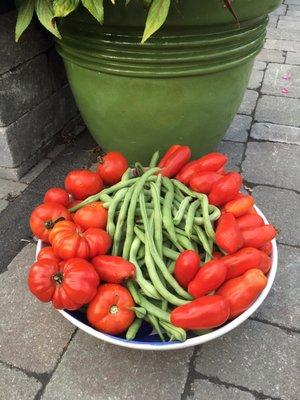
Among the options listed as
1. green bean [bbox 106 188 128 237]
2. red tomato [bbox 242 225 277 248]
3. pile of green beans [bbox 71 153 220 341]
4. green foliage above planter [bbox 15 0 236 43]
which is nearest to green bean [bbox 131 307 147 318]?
pile of green beans [bbox 71 153 220 341]

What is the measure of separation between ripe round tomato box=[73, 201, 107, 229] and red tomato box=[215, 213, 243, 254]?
1.53 ft

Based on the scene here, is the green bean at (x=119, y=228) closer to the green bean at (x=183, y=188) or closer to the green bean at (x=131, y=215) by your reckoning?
the green bean at (x=131, y=215)

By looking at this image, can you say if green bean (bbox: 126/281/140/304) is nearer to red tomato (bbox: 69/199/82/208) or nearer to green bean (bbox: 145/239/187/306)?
green bean (bbox: 145/239/187/306)

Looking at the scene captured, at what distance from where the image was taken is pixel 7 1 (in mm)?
2182

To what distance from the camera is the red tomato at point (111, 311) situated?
1461mm

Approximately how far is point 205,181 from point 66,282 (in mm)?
746

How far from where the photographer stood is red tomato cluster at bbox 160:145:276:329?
4.65 ft

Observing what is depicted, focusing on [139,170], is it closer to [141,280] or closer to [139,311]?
[141,280]

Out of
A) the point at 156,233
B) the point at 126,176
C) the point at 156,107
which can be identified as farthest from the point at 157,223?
the point at 156,107

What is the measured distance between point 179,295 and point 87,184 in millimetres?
671

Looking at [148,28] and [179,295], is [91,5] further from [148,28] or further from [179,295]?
[179,295]

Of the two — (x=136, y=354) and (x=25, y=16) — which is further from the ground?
(x=25, y=16)

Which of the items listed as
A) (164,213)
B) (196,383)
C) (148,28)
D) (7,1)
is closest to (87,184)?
(164,213)

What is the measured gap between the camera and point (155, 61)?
1963mm
